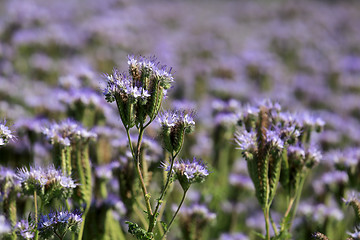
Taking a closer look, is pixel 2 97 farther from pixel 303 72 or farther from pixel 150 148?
pixel 303 72

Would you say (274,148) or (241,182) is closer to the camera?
(274,148)

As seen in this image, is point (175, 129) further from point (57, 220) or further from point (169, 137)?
point (57, 220)

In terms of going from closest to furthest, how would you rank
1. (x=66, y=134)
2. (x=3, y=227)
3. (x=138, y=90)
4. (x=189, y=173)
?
(x=3, y=227), (x=138, y=90), (x=189, y=173), (x=66, y=134)

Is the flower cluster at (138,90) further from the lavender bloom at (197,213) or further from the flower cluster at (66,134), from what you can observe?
the lavender bloom at (197,213)

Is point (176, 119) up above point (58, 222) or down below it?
above

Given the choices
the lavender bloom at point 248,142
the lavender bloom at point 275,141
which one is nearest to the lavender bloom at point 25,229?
the lavender bloom at point 248,142

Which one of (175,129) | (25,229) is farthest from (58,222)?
(175,129)

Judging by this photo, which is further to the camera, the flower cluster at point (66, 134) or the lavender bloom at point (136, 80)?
the flower cluster at point (66, 134)
